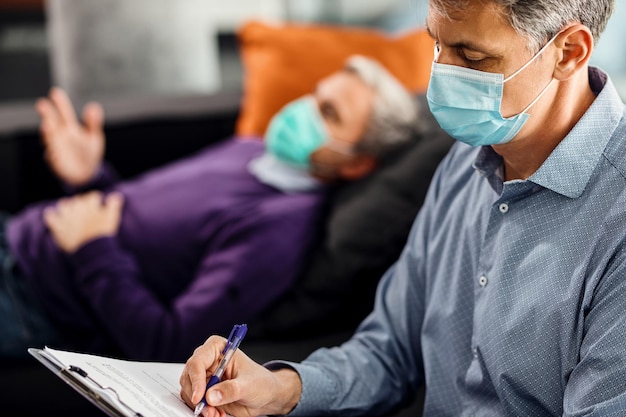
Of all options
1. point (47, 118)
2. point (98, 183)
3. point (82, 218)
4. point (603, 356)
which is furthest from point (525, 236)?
point (47, 118)

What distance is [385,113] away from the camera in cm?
212

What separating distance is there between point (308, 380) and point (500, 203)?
349 mm

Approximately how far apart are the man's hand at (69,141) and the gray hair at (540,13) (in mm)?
1407

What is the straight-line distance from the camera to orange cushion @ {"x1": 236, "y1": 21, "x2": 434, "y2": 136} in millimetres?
2447

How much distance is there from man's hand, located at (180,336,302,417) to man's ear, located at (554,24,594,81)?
52 cm

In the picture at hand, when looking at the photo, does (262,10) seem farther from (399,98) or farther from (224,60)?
(399,98)

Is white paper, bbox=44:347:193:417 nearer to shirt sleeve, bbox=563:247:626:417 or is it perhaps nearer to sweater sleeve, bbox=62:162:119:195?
shirt sleeve, bbox=563:247:626:417

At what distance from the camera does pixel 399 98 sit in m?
2.14

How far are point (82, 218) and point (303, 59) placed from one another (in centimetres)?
75

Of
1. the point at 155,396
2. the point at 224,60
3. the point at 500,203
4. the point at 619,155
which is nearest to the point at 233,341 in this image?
the point at 155,396

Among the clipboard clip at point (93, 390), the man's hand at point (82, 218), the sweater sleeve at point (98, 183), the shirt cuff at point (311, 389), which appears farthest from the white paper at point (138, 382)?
the sweater sleeve at point (98, 183)

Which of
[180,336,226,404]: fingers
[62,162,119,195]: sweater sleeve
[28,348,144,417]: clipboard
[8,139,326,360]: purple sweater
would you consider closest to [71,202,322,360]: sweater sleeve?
[8,139,326,360]: purple sweater

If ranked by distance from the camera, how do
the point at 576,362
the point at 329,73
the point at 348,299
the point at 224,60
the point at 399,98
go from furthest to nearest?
the point at 224,60 < the point at 329,73 < the point at 399,98 < the point at 348,299 < the point at 576,362

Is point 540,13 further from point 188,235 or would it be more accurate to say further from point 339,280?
point 188,235
